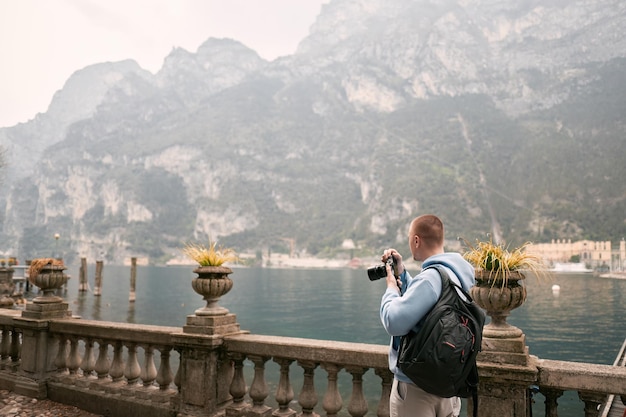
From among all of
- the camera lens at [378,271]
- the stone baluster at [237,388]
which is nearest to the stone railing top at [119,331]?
the stone baluster at [237,388]

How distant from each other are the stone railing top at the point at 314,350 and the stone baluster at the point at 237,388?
0.14 m

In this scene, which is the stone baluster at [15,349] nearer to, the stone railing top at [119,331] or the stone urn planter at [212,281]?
the stone railing top at [119,331]

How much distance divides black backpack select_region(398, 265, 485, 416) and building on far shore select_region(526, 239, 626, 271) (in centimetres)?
13907

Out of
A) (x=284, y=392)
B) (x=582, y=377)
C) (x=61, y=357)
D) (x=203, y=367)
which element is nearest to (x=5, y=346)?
(x=61, y=357)

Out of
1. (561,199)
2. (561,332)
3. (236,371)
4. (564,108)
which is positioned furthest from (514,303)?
(564,108)

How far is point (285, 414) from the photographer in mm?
5094

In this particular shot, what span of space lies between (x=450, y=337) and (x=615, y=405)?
14.4 meters

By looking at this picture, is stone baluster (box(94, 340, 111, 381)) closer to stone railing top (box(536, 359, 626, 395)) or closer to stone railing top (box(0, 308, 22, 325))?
stone railing top (box(0, 308, 22, 325))

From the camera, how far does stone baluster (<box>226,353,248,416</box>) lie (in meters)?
5.38

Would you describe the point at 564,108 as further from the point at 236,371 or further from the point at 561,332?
the point at 236,371

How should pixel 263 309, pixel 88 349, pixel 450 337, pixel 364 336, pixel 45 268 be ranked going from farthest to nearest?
pixel 263 309 → pixel 364 336 → pixel 45 268 → pixel 88 349 → pixel 450 337

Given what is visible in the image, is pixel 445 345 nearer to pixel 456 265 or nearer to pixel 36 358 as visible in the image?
pixel 456 265

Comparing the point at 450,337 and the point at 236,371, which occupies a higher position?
the point at 450,337

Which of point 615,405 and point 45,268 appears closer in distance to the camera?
point 45,268
